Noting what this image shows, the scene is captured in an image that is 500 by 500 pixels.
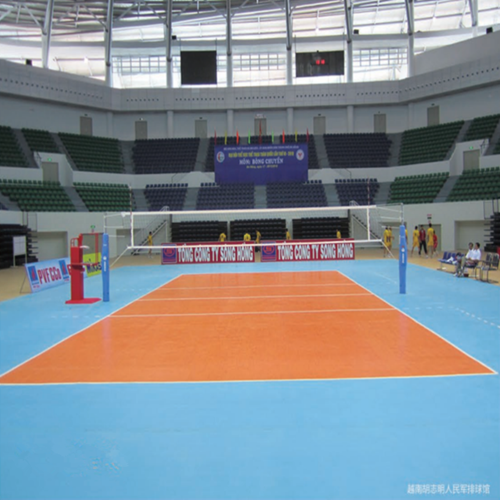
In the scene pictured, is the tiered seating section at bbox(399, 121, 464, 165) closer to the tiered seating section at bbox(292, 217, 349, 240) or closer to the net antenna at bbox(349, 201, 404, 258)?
the net antenna at bbox(349, 201, 404, 258)

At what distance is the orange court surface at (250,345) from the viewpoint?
6.56 meters

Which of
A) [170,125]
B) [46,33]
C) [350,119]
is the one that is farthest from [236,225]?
[46,33]

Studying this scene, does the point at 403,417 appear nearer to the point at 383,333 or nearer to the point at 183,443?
the point at 183,443

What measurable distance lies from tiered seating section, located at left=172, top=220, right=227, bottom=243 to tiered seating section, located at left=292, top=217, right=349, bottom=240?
5044 mm

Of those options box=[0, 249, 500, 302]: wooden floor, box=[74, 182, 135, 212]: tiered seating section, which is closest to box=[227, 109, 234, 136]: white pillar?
box=[74, 182, 135, 212]: tiered seating section

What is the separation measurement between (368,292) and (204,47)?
32259mm

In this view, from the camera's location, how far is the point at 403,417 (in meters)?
4.95

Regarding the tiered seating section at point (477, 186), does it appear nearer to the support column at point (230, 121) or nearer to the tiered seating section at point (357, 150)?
the tiered seating section at point (357, 150)

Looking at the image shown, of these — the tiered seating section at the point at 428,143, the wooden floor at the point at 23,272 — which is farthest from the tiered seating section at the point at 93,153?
the tiered seating section at the point at 428,143

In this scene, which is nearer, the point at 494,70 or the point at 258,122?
the point at 494,70

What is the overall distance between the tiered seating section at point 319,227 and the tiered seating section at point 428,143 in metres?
8.60

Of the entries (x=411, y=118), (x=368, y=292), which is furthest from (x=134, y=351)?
(x=411, y=118)

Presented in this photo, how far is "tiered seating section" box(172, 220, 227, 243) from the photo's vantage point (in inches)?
1204

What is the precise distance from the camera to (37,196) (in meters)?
27.9
